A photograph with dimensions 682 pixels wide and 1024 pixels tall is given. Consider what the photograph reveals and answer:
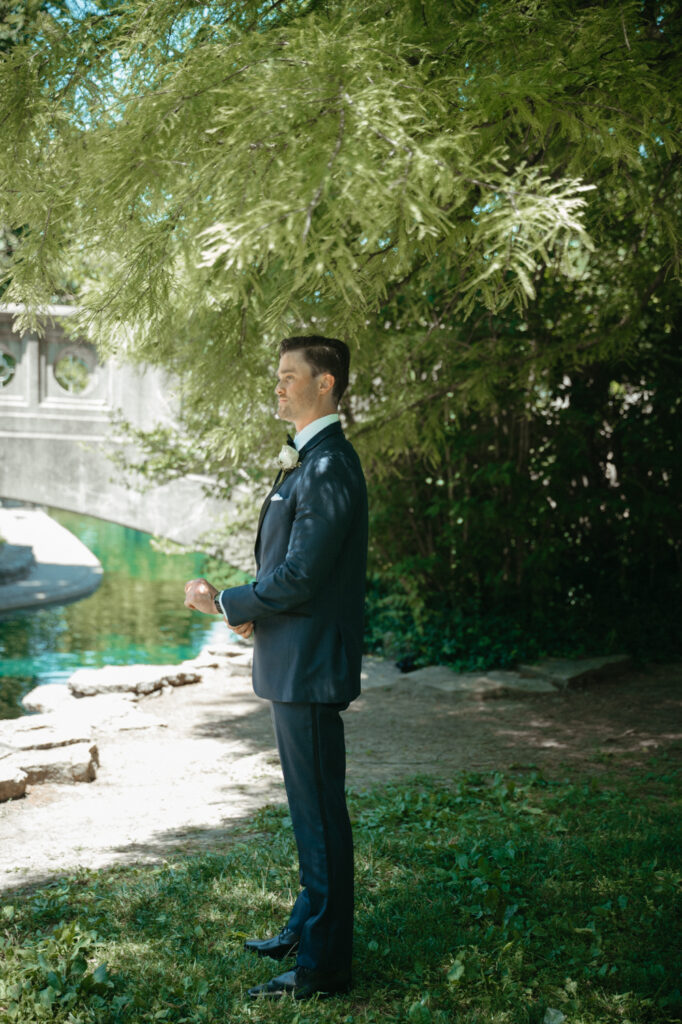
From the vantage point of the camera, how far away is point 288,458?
2.88 metres

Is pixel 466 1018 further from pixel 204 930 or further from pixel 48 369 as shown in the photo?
pixel 48 369

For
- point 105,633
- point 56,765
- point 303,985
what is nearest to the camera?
point 303,985

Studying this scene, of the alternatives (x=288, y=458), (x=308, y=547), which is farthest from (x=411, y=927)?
(x=288, y=458)

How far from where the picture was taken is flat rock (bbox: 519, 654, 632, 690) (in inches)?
336

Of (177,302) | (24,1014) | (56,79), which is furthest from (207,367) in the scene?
(24,1014)

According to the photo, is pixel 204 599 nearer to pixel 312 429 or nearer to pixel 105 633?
pixel 312 429

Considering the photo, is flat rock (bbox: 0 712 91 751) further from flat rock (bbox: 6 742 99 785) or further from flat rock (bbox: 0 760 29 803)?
flat rock (bbox: 0 760 29 803)

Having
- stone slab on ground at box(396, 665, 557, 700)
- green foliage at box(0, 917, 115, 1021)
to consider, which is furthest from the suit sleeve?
stone slab on ground at box(396, 665, 557, 700)

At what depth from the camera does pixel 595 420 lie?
9.52m

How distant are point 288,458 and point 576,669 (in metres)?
6.41


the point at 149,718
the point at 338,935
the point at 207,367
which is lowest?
the point at 149,718

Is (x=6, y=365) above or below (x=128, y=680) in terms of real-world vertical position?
above

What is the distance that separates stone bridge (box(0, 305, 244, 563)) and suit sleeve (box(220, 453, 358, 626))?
8202mm

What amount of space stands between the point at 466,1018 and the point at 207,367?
3360 mm
